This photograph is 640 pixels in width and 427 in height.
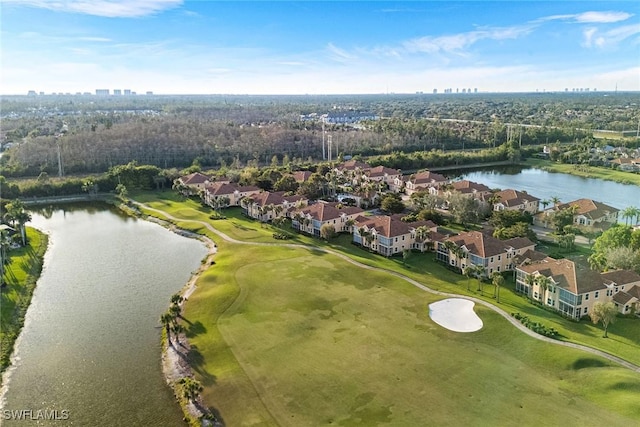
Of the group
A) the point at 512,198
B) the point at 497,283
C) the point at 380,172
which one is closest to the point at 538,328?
the point at 497,283

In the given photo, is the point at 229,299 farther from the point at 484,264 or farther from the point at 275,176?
the point at 275,176

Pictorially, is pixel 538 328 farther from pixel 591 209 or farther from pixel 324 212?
pixel 591 209

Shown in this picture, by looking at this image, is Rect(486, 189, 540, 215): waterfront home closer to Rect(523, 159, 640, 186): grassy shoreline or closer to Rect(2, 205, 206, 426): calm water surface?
Rect(523, 159, 640, 186): grassy shoreline

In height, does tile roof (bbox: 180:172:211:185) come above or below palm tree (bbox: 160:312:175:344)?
above

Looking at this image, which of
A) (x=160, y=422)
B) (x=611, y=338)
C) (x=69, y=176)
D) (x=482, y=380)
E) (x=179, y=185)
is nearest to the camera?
(x=160, y=422)

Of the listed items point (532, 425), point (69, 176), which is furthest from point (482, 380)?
point (69, 176)

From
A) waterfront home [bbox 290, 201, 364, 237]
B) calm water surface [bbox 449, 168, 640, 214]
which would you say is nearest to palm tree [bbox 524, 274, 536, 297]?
waterfront home [bbox 290, 201, 364, 237]

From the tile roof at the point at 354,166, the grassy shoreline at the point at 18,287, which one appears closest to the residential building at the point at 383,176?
the tile roof at the point at 354,166
